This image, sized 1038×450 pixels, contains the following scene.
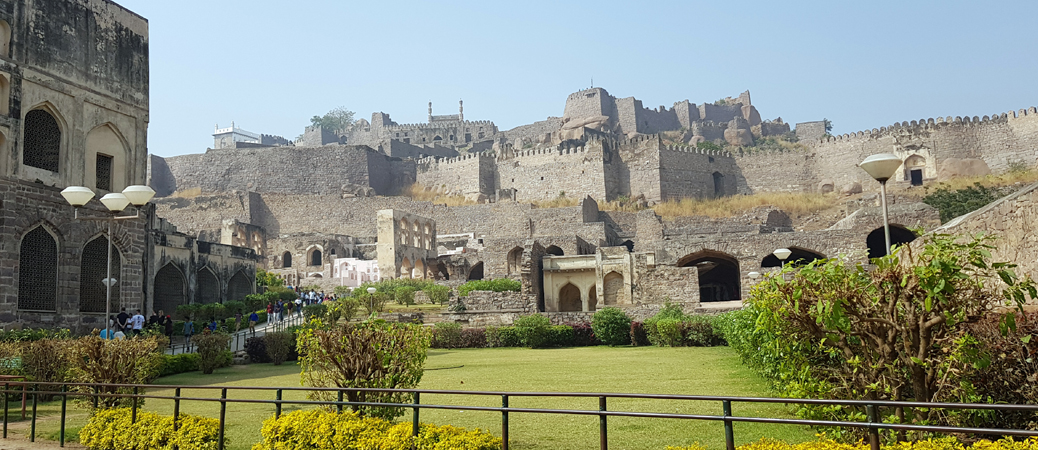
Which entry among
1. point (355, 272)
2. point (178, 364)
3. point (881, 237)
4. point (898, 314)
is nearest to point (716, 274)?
point (881, 237)

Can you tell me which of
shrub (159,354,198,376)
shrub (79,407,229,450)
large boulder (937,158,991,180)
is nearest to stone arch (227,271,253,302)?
shrub (159,354,198,376)

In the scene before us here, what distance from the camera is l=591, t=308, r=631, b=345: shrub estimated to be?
20109 mm

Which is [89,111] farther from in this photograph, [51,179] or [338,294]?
[338,294]

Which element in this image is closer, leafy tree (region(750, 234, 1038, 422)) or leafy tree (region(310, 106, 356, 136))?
leafy tree (region(750, 234, 1038, 422))

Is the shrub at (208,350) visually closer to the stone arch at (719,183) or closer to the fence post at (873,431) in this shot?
the fence post at (873,431)

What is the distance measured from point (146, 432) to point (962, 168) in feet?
165

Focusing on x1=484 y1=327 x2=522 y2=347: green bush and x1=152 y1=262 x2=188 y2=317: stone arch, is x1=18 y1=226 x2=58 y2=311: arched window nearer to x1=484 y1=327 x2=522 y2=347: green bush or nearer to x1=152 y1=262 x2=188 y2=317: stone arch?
x1=152 y1=262 x2=188 y2=317: stone arch

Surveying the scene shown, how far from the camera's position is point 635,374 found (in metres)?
12.1

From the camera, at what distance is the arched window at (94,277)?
17891mm

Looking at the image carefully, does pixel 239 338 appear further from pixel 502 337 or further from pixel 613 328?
pixel 613 328

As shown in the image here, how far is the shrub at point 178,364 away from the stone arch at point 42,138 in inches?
251

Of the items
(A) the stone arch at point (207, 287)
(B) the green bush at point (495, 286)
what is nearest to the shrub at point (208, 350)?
(B) the green bush at point (495, 286)

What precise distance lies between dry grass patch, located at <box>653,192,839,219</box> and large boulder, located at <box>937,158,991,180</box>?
6455 millimetres

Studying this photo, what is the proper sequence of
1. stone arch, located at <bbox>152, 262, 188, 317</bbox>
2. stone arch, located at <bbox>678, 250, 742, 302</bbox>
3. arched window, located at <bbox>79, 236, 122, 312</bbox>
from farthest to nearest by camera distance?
stone arch, located at <bbox>678, 250, 742, 302</bbox> → stone arch, located at <bbox>152, 262, 188, 317</bbox> → arched window, located at <bbox>79, 236, 122, 312</bbox>
